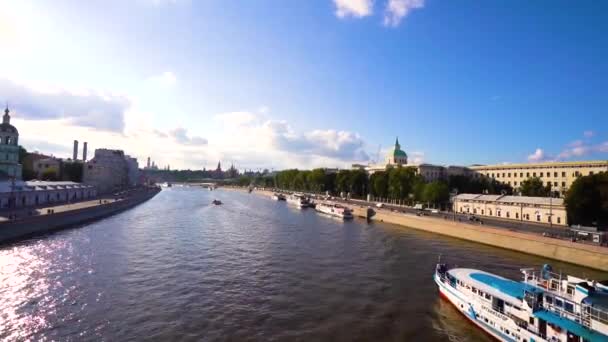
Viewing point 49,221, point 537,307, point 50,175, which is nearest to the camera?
point 537,307

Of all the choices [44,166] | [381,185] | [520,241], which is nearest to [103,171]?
[44,166]

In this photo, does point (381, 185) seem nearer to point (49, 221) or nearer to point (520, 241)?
point (520, 241)

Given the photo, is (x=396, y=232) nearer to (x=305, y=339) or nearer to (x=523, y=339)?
(x=523, y=339)

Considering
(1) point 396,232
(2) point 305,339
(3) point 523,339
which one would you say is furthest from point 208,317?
(1) point 396,232

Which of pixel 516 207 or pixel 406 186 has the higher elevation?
pixel 406 186

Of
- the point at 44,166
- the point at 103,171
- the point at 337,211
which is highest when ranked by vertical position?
the point at 44,166

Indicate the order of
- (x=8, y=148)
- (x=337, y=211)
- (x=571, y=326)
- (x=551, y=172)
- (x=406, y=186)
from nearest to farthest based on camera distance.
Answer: (x=571, y=326) → (x=8, y=148) → (x=337, y=211) → (x=406, y=186) → (x=551, y=172)
